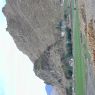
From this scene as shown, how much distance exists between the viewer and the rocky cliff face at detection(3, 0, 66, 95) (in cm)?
4209

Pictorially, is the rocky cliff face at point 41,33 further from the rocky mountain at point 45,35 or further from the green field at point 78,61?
the green field at point 78,61

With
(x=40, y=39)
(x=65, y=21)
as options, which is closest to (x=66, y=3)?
(x=65, y=21)

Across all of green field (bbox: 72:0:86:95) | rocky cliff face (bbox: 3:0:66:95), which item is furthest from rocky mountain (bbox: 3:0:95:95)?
green field (bbox: 72:0:86:95)

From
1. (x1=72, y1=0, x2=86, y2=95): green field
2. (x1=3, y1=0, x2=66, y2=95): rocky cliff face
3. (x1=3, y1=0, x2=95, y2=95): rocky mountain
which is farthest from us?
(x1=3, y1=0, x2=66, y2=95): rocky cliff face

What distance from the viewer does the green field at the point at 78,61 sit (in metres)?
26.5

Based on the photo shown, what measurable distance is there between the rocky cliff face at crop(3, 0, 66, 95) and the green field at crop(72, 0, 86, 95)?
336 inches

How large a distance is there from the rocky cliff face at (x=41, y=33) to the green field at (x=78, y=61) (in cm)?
853

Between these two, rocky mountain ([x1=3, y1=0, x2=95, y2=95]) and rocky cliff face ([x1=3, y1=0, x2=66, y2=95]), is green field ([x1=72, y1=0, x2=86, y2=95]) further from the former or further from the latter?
rocky cliff face ([x1=3, y1=0, x2=66, y2=95])

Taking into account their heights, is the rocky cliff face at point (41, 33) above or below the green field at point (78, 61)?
above

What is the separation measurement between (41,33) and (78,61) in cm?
1856

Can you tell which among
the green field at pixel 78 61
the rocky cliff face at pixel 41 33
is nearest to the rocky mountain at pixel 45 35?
the rocky cliff face at pixel 41 33

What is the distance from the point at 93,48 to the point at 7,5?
32221mm

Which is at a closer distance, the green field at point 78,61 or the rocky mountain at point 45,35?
the green field at point 78,61

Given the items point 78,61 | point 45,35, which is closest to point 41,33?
point 45,35
